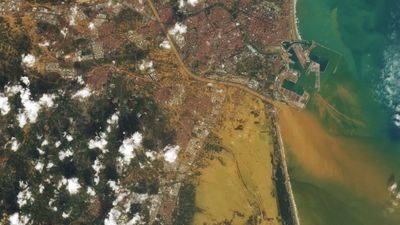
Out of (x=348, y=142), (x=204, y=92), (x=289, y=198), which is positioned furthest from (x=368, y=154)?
(x=204, y=92)

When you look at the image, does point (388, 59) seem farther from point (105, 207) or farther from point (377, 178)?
point (105, 207)

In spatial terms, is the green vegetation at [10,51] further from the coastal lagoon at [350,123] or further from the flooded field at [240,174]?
the coastal lagoon at [350,123]

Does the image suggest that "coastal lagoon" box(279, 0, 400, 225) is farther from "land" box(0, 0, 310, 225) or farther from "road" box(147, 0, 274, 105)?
"road" box(147, 0, 274, 105)

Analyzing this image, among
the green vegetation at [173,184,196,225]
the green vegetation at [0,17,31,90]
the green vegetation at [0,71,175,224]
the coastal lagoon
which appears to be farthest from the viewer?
the coastal lagoon

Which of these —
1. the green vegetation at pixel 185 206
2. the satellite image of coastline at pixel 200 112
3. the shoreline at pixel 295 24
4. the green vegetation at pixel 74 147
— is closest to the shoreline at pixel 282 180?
the satellite image of coastline at pixel 200 112

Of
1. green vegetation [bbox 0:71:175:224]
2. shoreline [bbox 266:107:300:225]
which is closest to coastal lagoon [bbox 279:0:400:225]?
shoreline [bbox 266:107:300:225]

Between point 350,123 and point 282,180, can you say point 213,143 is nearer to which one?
point 282,180
